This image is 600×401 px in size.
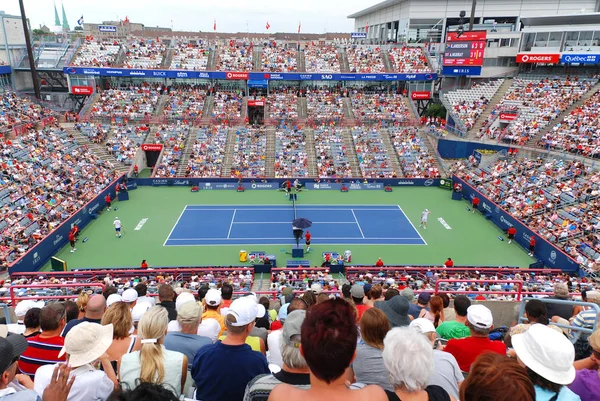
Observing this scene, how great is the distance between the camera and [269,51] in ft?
176

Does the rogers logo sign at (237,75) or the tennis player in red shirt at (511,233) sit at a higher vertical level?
the rogers logo sign at (237,75)

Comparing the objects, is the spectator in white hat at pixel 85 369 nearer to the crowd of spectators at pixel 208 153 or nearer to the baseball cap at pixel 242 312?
the baseball cap at pixel 242 312

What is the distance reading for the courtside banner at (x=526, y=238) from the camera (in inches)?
771

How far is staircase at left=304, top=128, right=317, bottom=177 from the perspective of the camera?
37.8m

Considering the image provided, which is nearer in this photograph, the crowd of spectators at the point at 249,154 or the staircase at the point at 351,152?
the crowd of spectators at the point at 249,154

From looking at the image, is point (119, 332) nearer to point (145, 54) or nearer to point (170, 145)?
point (170, 145)

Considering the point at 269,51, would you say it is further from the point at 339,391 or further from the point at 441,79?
the point at 339,391

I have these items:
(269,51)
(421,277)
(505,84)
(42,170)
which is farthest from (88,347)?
(269,51)

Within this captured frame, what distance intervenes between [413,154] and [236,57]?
2596 centimetres

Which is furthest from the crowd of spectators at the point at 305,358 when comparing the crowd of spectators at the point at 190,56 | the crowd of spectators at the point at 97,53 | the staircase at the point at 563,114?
the crowd of spectators at the point at 97,53

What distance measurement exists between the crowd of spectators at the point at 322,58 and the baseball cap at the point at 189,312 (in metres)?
48.3

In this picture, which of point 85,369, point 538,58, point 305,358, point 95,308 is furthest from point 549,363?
point 538,58

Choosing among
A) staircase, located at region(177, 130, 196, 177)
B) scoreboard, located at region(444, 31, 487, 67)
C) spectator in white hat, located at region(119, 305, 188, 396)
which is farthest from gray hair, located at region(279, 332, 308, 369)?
scoreboard, located at region(444, 31, 487, 67)

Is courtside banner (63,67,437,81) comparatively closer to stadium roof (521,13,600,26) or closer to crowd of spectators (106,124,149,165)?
crowd of spectators (106,124,149,165)
